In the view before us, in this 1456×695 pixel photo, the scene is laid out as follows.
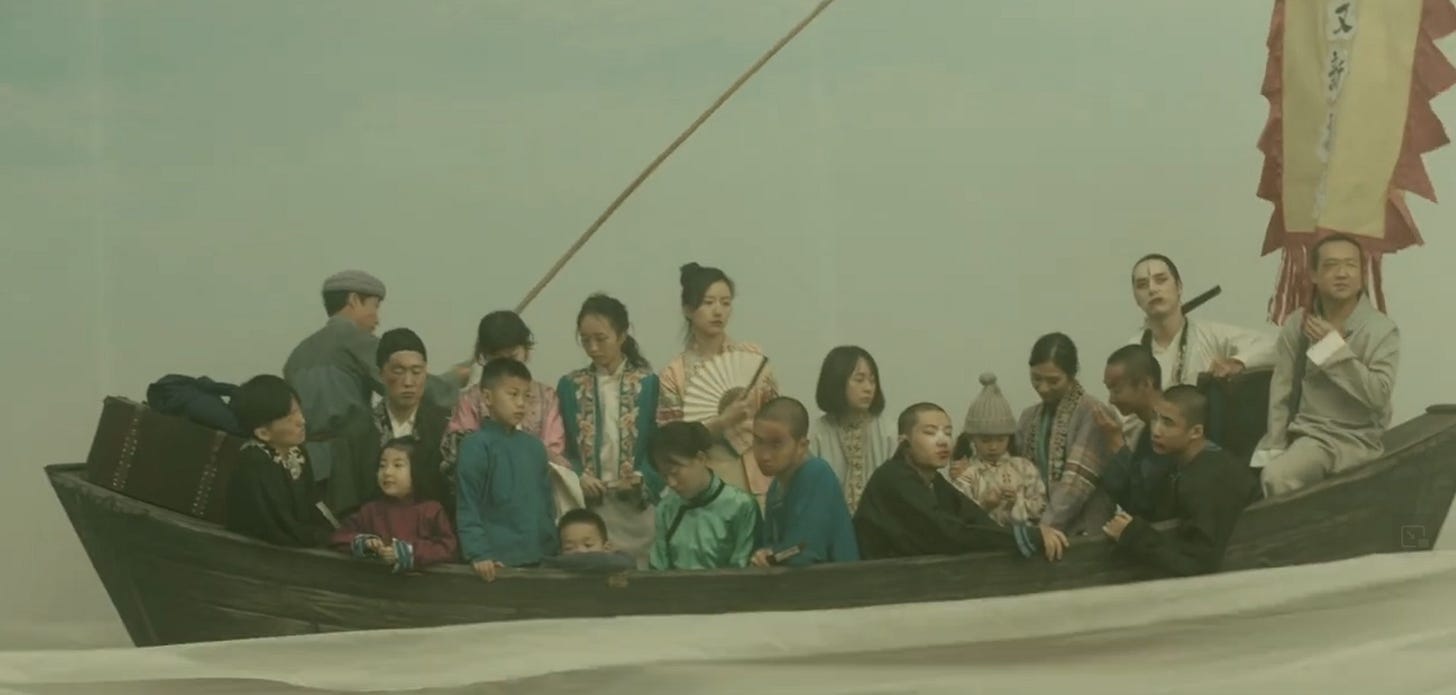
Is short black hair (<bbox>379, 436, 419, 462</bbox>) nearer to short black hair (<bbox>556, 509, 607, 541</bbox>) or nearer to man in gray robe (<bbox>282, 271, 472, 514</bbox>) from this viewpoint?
man in gray robe (<bbox>282, 271, 472, 514</bbox>)

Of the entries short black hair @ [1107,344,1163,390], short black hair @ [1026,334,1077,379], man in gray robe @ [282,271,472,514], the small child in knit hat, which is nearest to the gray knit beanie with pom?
the small child in knit hat

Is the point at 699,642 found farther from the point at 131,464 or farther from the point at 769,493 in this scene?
the point at 131,464

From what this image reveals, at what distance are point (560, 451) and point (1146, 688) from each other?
59.7 inches

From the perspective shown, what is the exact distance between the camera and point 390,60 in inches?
235

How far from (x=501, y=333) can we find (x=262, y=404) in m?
0.60

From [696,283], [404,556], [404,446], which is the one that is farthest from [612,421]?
[404,556]

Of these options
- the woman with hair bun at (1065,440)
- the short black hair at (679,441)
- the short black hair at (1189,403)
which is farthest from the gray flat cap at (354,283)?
the short black hair at (1189,403)

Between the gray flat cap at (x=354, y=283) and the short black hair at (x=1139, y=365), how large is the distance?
1845mm

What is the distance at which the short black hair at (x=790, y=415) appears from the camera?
542cm

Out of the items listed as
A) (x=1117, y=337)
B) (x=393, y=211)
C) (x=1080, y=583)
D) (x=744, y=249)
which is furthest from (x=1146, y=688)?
(x=393, y=211)

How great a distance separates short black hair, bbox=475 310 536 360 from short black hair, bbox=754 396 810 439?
0.62 metres

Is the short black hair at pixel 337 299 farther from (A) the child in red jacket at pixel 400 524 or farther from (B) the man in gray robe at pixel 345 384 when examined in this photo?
(A) the child in red jacket at pixel 400 524

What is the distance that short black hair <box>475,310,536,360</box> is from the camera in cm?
556

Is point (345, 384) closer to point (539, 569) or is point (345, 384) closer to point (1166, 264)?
point (539, 569)
